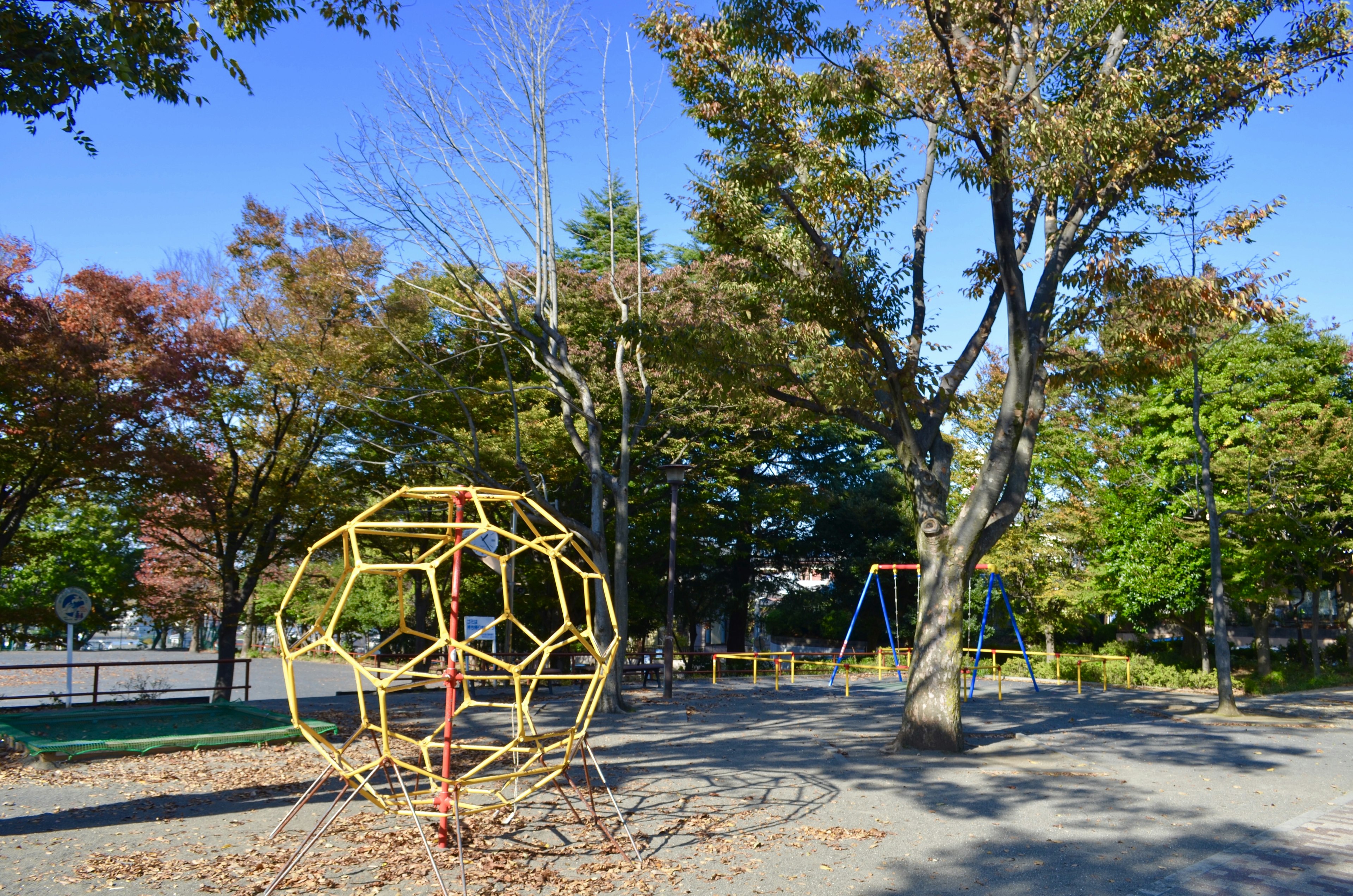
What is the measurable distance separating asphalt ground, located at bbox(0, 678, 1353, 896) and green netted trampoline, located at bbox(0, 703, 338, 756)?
0.36 metres

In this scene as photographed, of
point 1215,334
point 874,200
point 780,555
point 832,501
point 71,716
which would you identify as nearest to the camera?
point 874,200

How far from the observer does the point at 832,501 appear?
93.6 feet

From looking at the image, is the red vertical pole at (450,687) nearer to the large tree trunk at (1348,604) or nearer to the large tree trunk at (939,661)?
the large tree trunk at (939,661)

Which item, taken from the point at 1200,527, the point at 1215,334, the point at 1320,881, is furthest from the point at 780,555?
the point at 1320,881

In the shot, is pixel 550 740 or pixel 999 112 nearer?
pixel 999 112

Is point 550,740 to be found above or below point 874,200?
below

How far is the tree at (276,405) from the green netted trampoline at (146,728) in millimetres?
1711

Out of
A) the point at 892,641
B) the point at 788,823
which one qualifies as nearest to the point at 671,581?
the point at 892,641

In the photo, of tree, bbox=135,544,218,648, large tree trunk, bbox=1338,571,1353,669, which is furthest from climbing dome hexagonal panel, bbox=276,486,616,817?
large tree trunk, bbox=1338,571,1353,669

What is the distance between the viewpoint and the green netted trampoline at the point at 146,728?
1049 centimetres

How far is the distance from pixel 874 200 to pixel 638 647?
76.8 ft

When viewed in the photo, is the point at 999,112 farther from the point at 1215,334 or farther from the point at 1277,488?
the point at 1277,488

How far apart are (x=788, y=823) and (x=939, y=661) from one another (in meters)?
4.32

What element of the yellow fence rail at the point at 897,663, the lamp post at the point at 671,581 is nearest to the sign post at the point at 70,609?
the lamp post at the point at 671,581
